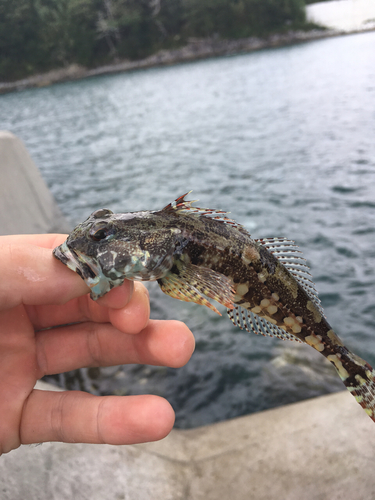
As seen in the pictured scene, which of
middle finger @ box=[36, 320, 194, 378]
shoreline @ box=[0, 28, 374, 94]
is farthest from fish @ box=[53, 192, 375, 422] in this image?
shoreline @ box=[0, 28, 374, 94]

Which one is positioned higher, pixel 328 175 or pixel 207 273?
pixel 207 273

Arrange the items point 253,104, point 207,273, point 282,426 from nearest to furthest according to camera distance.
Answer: point 207,273 → point 282,426 → point 253,104

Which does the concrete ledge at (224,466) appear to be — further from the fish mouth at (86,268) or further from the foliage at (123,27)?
the foliage at (123,27)

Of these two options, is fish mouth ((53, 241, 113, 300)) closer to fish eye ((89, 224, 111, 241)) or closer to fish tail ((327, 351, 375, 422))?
fish eye ((89, 224, 111, 241))

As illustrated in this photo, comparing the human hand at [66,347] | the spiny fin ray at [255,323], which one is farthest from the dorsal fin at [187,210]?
the spiny fin ray at [255,323]

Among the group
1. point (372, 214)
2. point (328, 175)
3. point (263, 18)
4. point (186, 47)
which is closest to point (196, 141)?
point (328, 175)

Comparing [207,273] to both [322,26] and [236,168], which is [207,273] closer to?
[236,168]

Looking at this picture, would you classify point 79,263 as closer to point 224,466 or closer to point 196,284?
point 196,284

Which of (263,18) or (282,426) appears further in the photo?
(263,18)
